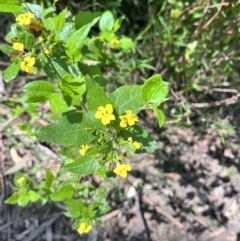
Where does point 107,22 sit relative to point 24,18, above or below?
below

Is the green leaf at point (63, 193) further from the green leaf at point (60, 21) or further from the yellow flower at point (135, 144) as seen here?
the green leaf at point (60, 21)

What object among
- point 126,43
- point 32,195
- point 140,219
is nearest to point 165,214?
point 140,219

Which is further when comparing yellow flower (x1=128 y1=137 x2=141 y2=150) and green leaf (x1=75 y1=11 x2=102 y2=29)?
green leaf (x1=75 y1=11 x2=102 y2=29)

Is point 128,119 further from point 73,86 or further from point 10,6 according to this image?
point 10,6

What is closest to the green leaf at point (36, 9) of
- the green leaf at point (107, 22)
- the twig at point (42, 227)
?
the green leaf at point (107, 22)

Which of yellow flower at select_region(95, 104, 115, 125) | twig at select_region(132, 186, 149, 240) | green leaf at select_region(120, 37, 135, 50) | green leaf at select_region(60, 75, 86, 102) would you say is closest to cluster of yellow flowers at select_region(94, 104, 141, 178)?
yellow flower at select_region(95, 104, 115, 125)

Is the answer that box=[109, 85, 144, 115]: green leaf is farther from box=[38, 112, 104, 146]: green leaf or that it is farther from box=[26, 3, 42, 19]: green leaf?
box=[26, 3, 42, 19]: green leaf
